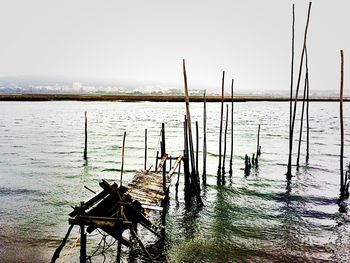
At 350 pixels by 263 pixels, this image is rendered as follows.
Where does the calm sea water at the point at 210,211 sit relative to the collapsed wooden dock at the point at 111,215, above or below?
below

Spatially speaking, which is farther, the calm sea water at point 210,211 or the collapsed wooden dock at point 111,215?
the calm sea water at point 210,211

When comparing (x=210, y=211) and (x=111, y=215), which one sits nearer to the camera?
(x=111, y=215)

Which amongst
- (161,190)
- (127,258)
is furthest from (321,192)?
(127,258)

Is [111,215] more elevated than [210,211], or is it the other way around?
[111,215]

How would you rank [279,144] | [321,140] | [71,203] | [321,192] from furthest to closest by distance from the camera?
[321,140] < [279,144] < [321,192] < [71,203]

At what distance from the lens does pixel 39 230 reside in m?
11.5

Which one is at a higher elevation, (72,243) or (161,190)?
(161,190)

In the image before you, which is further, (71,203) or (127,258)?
(71,203)

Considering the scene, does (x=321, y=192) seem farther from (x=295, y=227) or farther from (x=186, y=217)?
(x=186, y=217)

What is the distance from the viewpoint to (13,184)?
17.3 m

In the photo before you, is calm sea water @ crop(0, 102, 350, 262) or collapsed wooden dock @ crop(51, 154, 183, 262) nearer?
collapsed wooden dock @ crop(51, 154, 183, 262)

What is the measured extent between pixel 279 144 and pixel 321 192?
626 inches

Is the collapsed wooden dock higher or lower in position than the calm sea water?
higher

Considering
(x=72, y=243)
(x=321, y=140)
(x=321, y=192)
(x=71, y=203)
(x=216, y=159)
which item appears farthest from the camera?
(x=321, y=140)
